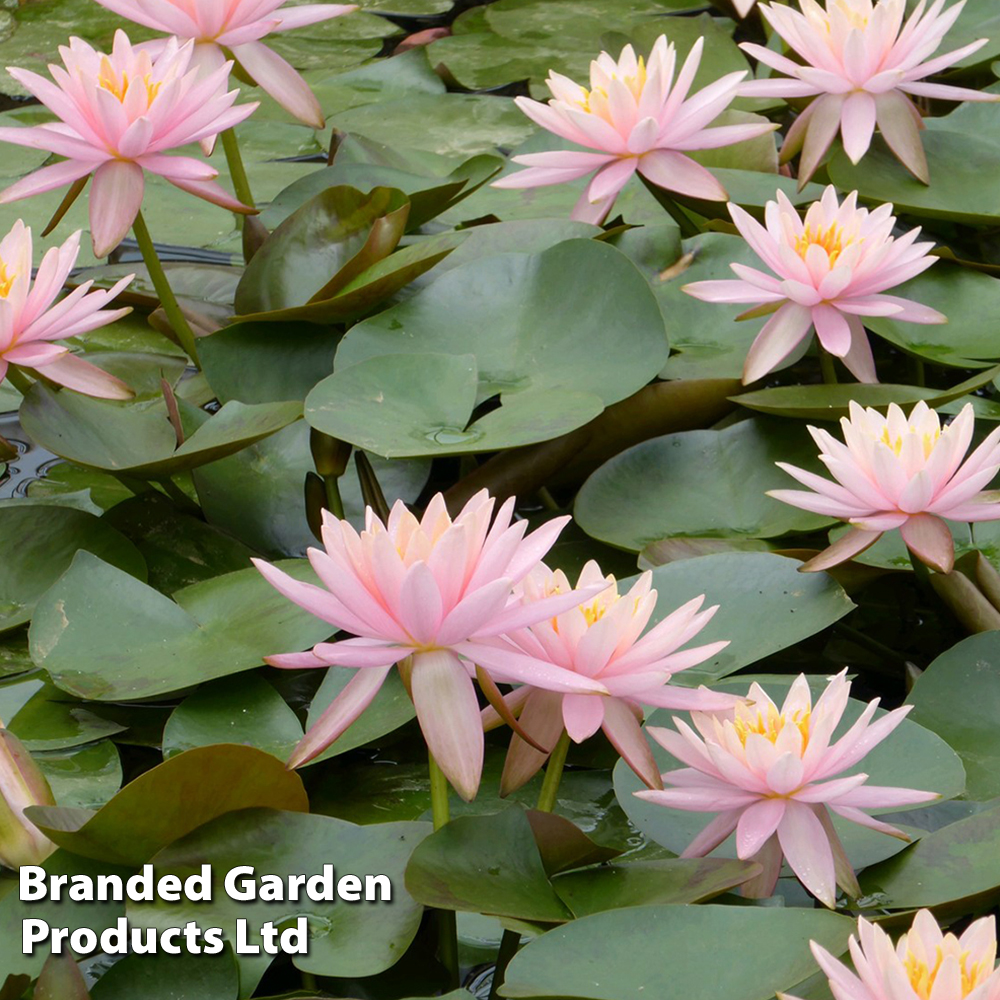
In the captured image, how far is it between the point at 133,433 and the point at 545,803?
0.61 m

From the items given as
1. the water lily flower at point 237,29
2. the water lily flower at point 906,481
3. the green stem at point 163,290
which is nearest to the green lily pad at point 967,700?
the water lily flower at point 906,481

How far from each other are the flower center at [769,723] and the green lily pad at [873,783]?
11 centimetres

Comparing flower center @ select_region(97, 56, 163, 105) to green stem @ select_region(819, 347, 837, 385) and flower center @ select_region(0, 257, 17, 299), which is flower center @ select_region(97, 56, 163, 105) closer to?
flower center @ select_region(0, 257, 17, 299)

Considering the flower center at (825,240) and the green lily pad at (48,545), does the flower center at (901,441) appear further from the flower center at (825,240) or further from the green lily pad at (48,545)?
the green lily pad at (48,545)

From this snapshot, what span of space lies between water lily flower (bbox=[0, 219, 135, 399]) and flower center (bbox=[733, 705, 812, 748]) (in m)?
0.72

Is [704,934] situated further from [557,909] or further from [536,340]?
[536,340]

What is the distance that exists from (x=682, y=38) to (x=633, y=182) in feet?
1.87

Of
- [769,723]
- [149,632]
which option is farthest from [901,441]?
[149,632]

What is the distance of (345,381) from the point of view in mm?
1158

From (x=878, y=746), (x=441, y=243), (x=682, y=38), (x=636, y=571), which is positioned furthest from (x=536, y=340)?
(x=682, y=38)

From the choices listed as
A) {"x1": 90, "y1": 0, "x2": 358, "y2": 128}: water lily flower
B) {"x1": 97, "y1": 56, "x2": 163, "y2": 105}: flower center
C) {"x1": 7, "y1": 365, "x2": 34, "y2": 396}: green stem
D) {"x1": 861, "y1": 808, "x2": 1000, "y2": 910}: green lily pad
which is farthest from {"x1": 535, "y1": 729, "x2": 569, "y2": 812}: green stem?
{"x1": 90, "y1": 0, "x2": 358, "y2": 128}: water lily flower

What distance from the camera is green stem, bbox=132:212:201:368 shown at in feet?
4.22

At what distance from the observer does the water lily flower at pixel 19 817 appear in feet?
2.72

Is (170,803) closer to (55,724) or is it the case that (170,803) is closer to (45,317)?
(55,724)
